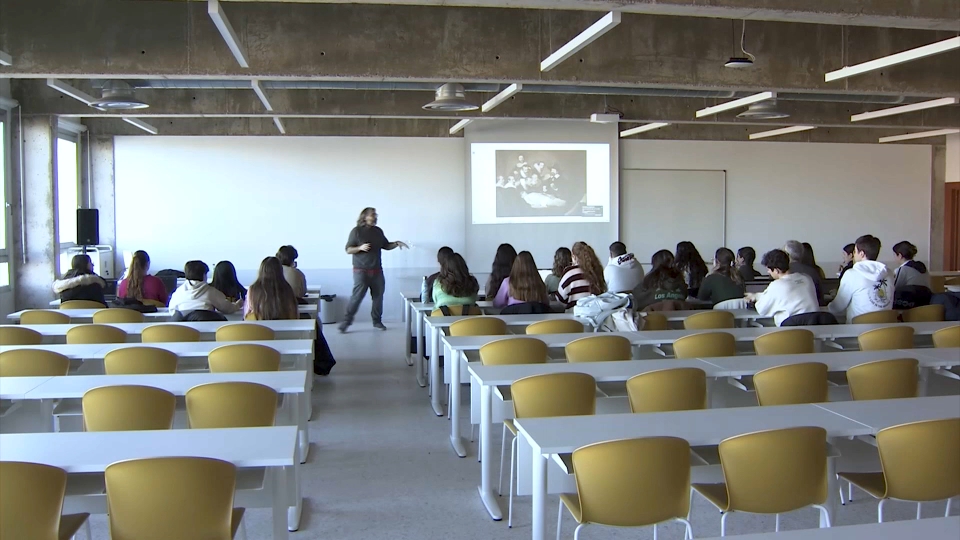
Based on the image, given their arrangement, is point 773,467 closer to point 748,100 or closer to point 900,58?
point 900,58

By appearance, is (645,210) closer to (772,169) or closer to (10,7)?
(772,169)

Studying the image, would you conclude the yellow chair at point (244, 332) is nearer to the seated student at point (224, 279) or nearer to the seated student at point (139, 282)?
the seated student at point (224, 279)

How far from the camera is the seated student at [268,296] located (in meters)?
6.14

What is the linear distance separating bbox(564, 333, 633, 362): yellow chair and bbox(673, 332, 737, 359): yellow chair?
364 mm

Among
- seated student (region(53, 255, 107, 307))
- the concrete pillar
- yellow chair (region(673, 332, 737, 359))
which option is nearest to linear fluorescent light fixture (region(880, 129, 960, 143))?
yellow chair (region(673, 332, 737, 359))

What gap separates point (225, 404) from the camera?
3.55 meters

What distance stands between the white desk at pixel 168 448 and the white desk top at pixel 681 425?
36.1 inches

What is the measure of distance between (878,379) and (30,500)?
3.78 metres

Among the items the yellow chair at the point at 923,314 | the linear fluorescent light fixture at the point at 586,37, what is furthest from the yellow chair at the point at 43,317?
the yellow chair at the point at 923,314

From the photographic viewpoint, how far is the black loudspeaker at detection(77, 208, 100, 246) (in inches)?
406

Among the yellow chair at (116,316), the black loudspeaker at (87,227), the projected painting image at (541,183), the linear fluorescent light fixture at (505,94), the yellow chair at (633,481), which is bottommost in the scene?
the yellow chair at (633,481)

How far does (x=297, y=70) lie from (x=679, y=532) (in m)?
4.85

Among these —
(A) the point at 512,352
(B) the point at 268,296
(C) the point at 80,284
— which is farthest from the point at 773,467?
(C) the point at 80,284

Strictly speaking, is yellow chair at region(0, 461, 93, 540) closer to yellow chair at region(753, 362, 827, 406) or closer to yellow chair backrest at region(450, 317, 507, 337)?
yellow chair at region(753, 362, 827, 406)
